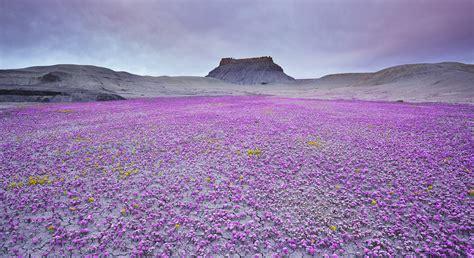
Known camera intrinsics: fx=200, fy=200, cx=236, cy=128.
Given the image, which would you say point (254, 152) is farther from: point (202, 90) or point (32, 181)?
point (202, 90)

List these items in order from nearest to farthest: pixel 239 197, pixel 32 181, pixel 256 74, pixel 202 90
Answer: pixel 239 197 → pixel 32 181 → pixel 202 90 → pixel 256 74

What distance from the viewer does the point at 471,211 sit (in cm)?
489

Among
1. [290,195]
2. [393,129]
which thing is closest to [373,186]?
[290,195]

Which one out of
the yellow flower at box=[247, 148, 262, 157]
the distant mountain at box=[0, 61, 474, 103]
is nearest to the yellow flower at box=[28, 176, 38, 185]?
the yellow flower at box=[247, 148, 262, 157]

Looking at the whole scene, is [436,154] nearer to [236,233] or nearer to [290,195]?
[290,195]

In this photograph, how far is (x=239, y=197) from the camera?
18.8 ft

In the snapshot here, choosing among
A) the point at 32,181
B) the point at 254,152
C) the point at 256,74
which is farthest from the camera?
the point at 256,74

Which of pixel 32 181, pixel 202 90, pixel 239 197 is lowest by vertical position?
pixel 239 197

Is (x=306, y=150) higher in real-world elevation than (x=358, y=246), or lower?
higher

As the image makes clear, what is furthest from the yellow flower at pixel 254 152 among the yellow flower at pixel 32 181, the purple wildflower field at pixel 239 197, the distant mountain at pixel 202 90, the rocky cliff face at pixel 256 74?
the rocky cliff face at pixel 256 74

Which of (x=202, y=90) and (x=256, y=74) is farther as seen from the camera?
(x=256, y=74)

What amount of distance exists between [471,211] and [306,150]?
16.8 ft

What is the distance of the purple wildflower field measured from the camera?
4.11 metres

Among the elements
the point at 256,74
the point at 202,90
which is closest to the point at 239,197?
the point at 202,90
